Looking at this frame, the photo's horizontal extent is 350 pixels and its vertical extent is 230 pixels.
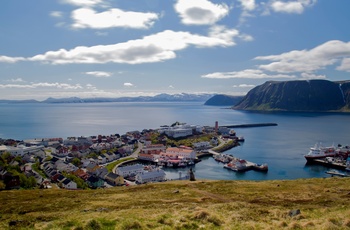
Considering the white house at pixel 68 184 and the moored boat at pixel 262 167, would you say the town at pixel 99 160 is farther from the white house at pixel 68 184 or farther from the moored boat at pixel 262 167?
the moored boat at pixel 262 167

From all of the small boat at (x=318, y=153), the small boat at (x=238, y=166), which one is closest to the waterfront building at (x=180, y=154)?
the small boat at (x=238, y=166)

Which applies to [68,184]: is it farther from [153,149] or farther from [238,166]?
[153,149]

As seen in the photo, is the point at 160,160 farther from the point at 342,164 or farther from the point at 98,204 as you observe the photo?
the point at 98,204

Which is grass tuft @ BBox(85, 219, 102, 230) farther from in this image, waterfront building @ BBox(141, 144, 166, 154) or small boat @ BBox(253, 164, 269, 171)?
waterfront building @ BBox(141, 144, 166, 154)

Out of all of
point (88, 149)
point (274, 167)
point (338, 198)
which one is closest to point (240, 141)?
point (274, 167)

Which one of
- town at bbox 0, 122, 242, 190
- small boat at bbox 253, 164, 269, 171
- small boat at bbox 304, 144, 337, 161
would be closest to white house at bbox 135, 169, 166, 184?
town at bbox 0, 122, 242, 190

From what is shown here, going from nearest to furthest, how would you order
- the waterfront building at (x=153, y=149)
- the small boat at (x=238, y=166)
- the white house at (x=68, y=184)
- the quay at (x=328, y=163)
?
the white house at (x=68, y=184) < the small boat at (x=238, y=166) < the quay at (x=328, y=163) < the waterfront building at (x=153, y=149)

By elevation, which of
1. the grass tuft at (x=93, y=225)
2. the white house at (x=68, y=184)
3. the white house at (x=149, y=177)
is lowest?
the white house at (x=149, y=177)

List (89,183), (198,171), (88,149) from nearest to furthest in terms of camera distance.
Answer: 1. (89,183)
2. (198,171)
3. (88,149)
